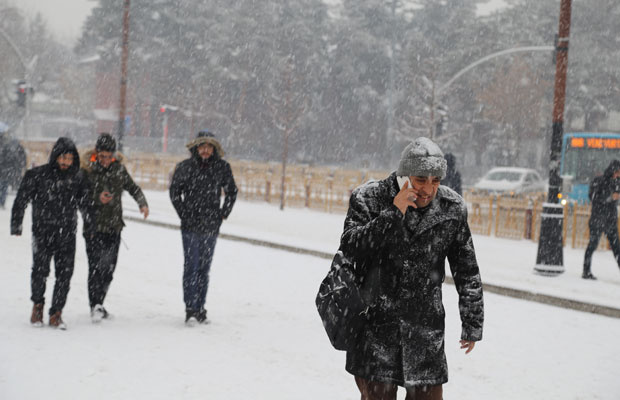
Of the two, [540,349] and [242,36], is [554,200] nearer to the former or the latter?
[540,349]

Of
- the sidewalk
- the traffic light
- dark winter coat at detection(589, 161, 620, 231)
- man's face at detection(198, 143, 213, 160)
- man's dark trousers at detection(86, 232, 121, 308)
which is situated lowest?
the sidewalk

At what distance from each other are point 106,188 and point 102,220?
331 mm

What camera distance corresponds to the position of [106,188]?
7203 millimetres

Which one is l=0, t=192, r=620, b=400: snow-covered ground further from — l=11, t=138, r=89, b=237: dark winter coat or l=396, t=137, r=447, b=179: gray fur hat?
l=396, t=137, r=447, b=179: gray fur hat

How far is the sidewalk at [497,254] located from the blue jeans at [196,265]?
4.46 metres

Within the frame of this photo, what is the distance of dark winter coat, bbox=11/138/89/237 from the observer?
6656mm

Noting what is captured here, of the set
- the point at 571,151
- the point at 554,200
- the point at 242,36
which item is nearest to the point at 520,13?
the point at 242,36

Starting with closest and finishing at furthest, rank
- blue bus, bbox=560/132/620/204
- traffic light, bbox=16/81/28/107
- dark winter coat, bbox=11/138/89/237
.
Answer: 1. dark winter coat, bbox=11/138/89/237
2. blue bus, bbox=560/132/620/204
3. traffic light, bbox=16/81/28/107

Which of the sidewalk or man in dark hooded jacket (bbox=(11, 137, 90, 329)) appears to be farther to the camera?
the sidewalk

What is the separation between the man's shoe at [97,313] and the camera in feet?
23.0

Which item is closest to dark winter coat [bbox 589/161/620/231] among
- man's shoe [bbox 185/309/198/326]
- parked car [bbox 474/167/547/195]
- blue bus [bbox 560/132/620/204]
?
man's shoe [bbox 185/309/198/326]

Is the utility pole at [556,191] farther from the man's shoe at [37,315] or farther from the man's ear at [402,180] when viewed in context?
the man's ear at [402,180]

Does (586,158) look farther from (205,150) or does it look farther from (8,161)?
(205,150)

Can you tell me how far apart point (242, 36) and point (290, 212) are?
36.9 m
